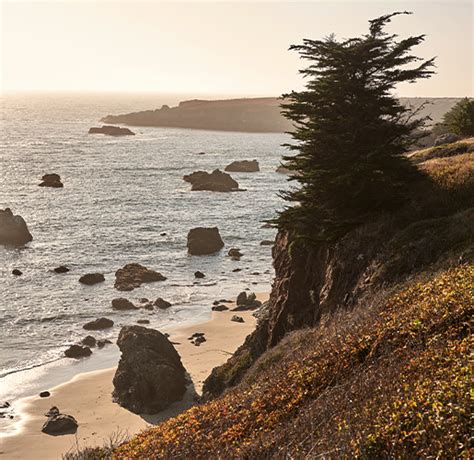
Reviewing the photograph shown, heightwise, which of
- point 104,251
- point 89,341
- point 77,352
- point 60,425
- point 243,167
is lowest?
point 60,425

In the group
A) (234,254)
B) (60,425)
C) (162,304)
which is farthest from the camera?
(234,254)

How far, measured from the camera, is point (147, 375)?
36.7 m

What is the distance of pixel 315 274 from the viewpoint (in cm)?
3144

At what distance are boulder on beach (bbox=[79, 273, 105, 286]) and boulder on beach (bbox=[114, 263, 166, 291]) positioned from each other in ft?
5.76

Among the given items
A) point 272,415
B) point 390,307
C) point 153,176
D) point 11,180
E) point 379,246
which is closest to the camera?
point 272,415

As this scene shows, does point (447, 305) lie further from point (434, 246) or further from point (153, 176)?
point (153, 176)

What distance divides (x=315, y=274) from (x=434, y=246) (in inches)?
319

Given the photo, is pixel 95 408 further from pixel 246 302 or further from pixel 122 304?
pixel 246 302

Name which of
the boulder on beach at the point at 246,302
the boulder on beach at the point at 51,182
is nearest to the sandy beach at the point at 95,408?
the boulder on beach at the point at 246,302

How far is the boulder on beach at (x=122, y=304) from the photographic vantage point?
53253mm

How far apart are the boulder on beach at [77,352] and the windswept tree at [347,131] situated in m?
21.2

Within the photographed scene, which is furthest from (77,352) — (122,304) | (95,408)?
(122,304)

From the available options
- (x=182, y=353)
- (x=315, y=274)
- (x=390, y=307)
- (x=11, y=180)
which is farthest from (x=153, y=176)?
(x=390, y=307)

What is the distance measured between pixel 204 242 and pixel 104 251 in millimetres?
12264
